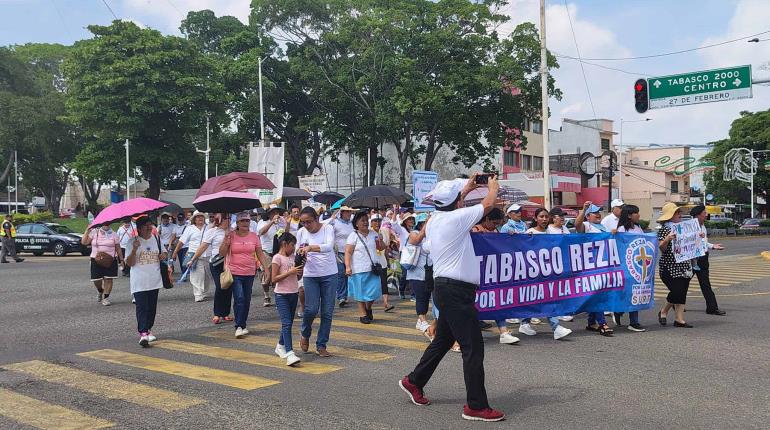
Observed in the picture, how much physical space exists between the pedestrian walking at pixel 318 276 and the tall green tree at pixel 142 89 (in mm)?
34360

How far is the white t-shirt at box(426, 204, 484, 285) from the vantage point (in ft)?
17.5

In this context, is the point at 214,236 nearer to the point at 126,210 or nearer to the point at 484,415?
the point at 126,210

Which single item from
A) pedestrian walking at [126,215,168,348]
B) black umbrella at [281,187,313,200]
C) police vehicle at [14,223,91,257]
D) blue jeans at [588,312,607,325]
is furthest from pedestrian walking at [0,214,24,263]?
blue jeans at [588,312,607,325]

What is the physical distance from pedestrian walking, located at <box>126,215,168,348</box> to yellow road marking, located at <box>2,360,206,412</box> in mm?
1304

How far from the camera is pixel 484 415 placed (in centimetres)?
516

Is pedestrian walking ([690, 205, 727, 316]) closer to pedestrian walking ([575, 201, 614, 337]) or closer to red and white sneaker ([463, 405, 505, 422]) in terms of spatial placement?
pedestrian walking ([575, 201, 614, 337])

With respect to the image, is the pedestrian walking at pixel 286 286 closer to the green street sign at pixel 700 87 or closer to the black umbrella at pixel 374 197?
the black umbrella at pixel 374 197

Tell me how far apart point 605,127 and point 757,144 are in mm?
15592

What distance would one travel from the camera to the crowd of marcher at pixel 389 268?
538 centimetres

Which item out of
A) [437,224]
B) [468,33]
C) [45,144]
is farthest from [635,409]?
[45,144]

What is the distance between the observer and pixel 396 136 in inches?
1505

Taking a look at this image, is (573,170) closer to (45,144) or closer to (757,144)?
(757,144)

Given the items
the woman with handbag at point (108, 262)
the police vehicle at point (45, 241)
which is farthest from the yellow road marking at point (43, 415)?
the police vehicle at point (45, 241)

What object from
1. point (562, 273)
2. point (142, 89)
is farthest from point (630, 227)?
point (142, 89)
